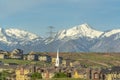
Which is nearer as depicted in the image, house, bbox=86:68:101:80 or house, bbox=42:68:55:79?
house, bbox=86:68:101:80

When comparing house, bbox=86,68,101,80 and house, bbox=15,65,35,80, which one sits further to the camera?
house, bbox=15,65,35,80

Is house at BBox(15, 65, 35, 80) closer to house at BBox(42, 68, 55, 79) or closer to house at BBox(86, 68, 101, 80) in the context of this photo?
house at BBox(42, 68, 55, 79)

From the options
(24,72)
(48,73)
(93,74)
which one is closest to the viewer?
(93,74)

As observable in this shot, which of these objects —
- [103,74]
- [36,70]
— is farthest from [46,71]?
[103,74]

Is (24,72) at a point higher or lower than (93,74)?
higher

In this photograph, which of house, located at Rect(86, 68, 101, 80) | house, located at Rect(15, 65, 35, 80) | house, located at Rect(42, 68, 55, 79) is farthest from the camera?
house, located at Rect(15, 65, 35, 80)

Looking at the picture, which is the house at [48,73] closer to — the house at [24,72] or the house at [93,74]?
the house at [24,72]

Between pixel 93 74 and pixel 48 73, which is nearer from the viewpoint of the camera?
pixel 93 74

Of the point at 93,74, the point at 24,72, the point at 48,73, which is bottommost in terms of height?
the point at 93,74

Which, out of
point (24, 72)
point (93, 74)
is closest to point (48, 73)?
point (24, 72)

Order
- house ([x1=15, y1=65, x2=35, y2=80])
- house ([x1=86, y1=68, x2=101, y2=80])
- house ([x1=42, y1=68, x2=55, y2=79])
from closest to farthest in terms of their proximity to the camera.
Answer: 1. house ([x1=86, y1=68, x2=101, y2=80])
2. house ([x1=42, y1=68, x2=55, y2=79])
3. house ([x1=15, y1=65, x2=35, y2=80])

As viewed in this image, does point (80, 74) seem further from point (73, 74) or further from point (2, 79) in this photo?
point (2, 79)

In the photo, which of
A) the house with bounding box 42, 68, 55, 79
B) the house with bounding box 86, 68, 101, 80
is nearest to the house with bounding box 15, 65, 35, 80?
the house with bounding box 42, 68, 55, 79

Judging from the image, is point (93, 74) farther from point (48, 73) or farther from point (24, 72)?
point (24, 72)
